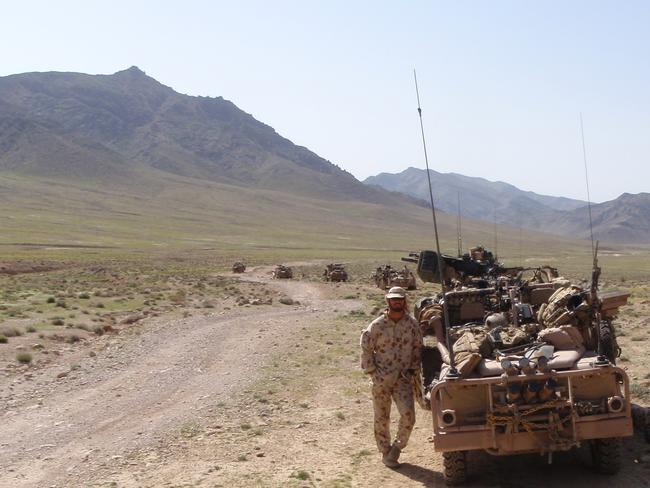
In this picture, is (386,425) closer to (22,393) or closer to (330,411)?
(330,411)

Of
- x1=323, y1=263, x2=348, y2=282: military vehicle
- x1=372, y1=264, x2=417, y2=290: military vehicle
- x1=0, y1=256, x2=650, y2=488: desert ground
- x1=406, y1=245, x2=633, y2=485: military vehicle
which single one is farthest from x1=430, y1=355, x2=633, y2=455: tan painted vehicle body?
x1=323, y1=263, x2=348, y2=282: military vehicle

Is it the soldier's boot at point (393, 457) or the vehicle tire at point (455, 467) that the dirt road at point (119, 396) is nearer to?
the soldier's boot at point (393, 457)

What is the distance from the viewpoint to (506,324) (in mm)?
9164

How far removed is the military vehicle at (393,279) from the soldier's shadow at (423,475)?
25.6 metres

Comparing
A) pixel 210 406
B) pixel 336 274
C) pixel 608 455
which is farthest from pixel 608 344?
pixel 336 274

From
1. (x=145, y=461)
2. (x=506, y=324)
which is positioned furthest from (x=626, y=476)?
(x=145, y=461)

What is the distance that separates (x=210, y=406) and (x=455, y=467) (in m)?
5.42

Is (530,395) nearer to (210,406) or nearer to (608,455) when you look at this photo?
(608,455)

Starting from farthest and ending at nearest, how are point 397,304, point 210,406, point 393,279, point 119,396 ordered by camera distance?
point 393,279, point 119,396, point 210,406, point 397,304

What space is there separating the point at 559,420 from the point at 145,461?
490 cm

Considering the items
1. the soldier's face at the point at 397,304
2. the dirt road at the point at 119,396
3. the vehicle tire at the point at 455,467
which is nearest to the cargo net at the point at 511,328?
the soldier's face at the point at 397,304

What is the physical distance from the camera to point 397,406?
8.54 meters

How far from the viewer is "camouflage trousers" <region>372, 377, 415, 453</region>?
842 centimetres

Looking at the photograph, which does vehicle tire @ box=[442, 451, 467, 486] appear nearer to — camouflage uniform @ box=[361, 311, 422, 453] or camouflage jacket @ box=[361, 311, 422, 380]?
camouflage uniform @ box=[361, 311, 422, 453]
